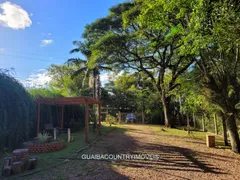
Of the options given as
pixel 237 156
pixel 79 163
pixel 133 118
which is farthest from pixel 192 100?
pixel 133 118

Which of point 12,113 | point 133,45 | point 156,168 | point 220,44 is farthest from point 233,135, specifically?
point 133,45

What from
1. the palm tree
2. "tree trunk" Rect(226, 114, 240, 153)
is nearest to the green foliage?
the palm tree

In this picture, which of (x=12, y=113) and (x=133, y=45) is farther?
(x=133, y=45)

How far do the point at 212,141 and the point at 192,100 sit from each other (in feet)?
6.40

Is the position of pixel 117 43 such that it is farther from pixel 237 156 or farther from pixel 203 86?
pixel 237 156

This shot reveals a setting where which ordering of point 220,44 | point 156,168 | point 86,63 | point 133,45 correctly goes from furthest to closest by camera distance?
1. point 86,63
2. point 133,45
3. point 220,44
4. point 156,168

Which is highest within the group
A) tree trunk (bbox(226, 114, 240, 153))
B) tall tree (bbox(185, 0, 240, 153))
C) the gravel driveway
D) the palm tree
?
the palm tree

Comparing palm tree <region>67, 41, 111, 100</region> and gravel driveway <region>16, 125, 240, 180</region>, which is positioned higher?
palm tree <region>67, 41, 111, 100</region>

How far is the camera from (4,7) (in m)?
7.56

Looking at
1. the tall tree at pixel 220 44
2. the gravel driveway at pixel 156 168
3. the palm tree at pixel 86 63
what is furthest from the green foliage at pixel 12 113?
the palm tree at pixel 86 63

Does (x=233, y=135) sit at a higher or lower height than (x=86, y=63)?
lower

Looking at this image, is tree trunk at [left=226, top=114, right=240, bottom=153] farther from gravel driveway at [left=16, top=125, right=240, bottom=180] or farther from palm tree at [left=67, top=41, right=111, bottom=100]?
palm tree at [left=67, top=41, right=111, bottom=100]

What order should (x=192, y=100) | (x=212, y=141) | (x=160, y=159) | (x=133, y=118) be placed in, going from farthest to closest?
1. (x=133, y=118)
2. (x=192, y=100)
3. (x=212, y=141)
4. (x=160, y=159)

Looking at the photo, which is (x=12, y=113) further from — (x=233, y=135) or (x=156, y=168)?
(x=233, y=135)
